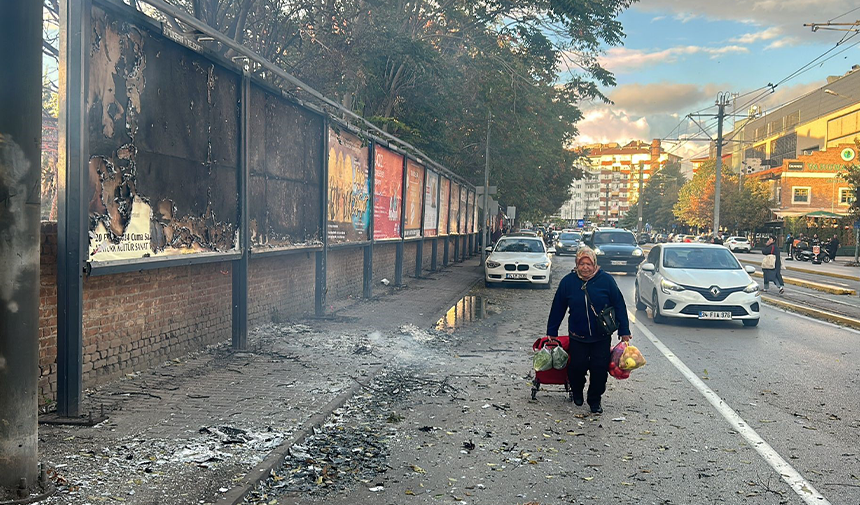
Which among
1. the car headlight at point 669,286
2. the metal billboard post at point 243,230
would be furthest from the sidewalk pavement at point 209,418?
the car headlight at point 669,286

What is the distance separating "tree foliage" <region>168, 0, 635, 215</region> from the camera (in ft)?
54.0

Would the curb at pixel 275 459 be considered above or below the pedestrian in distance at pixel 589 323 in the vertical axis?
below

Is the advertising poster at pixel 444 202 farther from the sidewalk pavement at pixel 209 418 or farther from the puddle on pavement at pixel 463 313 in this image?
the sidewalk pavement at pixel 209 418

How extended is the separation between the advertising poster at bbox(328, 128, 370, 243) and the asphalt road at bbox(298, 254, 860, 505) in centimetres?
406

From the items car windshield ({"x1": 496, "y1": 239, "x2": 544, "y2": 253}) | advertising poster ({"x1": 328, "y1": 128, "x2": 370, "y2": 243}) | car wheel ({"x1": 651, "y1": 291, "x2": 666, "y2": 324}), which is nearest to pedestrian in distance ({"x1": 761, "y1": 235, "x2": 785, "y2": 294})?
car windshield ({"x1": 496, "y1": 239, "x2": 544, "y2": 253})

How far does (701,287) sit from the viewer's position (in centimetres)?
1299

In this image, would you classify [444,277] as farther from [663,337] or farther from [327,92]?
[663,337]

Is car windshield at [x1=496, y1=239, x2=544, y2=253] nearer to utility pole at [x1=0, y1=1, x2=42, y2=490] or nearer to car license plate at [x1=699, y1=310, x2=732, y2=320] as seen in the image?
car license plate at [x1=699, y1=310, x2=732, y2=320]

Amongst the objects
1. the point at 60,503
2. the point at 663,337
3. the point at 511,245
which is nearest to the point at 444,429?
the point at 60,503

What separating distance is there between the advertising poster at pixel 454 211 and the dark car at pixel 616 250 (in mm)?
5597

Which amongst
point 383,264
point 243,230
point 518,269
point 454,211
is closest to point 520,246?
point 518,269

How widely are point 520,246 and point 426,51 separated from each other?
7.39 meters

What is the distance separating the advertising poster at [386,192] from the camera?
1634 cm

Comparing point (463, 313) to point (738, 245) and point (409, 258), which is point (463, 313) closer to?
point (409, 258)
